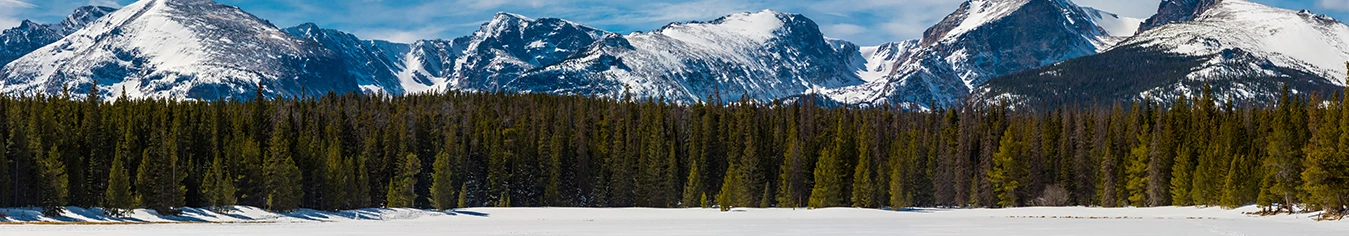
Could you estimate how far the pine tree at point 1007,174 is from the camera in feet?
384

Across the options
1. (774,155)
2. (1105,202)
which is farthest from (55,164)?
(1105,202)

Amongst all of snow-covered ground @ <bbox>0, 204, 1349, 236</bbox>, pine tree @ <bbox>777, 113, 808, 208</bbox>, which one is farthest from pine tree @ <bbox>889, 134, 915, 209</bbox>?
pine tree @ <bbox>777, 113, 808, 208</bbox>

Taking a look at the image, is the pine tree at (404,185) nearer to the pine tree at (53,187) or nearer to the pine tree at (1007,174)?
the pine tree at (53,187)

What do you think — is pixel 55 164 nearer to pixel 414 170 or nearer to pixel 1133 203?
pixel 414 170

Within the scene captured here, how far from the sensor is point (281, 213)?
3671 inches

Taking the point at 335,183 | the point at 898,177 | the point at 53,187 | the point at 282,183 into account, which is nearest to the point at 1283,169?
the point at 898,177

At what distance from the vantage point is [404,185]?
116m

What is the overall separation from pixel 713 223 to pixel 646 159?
193 ft

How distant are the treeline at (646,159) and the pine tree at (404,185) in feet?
0.83

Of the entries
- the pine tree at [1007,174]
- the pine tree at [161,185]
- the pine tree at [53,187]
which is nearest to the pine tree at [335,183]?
the pine tree at [161,185]

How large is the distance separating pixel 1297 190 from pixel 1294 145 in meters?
12.5

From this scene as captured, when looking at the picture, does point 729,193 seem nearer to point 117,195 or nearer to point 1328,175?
point 117,195

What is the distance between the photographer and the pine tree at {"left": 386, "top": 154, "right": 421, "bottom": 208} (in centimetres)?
11200

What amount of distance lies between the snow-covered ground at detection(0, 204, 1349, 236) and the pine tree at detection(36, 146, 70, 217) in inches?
48.1
